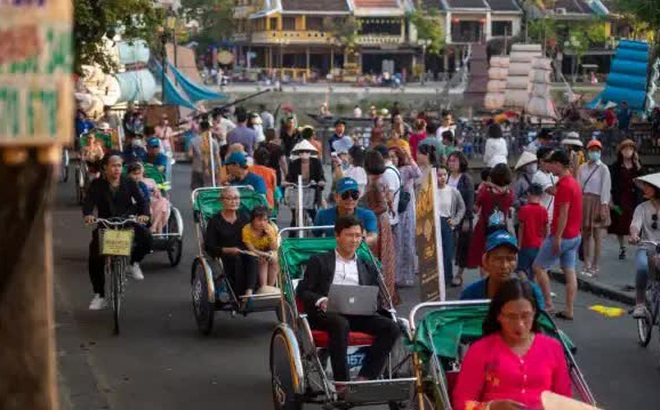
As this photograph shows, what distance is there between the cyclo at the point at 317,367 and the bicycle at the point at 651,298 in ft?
10.3

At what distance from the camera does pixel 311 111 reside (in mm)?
84875

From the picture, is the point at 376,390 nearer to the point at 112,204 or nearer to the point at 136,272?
the point at 112,204

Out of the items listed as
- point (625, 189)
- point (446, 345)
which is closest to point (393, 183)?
point (625, 189)

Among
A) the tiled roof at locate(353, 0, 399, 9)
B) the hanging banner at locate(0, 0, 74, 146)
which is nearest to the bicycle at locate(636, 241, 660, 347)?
the hanging banner at locate(0, 0, 74, 146)

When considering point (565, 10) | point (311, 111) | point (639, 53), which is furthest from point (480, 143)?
point (565, 10)

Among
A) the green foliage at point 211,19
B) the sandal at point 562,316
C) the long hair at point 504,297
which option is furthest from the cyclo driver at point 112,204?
the green foliage at point 211,19

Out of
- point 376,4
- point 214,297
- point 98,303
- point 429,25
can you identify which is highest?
point 376,4

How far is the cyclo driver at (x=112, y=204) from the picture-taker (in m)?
12.8

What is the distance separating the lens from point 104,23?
19297 mm

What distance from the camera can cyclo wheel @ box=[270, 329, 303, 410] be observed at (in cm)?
836

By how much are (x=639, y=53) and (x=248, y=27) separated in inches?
2227

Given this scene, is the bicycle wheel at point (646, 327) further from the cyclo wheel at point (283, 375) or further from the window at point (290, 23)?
the window at point (290, 23)

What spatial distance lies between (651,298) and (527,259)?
1612 millimetres

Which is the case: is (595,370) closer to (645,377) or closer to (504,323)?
(645,377)
